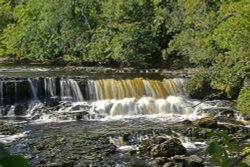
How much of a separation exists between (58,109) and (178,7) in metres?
10.6

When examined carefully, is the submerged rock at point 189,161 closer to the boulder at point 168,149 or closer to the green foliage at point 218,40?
the boulder at point 168,149

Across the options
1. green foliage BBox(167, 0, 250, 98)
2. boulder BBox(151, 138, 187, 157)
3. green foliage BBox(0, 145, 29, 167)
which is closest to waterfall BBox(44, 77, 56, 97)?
green foliage BBox(167, 0, 250, 98)

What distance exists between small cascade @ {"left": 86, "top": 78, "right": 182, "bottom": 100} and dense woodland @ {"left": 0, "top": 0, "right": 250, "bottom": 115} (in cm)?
115

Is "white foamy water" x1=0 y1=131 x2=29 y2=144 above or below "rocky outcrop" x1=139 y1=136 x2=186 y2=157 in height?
above

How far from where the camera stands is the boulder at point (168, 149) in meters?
11.7

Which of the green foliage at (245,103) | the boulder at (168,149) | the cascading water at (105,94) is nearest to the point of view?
the boulder at (168,149)

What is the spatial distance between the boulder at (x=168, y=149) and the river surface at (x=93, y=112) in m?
0.40

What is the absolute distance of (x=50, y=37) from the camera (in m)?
28.0

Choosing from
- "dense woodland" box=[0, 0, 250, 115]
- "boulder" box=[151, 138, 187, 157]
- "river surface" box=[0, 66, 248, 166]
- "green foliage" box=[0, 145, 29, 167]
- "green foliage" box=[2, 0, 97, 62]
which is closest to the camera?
"green foliage" box=[0, 145, 29, 167]

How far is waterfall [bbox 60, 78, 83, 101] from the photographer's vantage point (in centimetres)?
1853

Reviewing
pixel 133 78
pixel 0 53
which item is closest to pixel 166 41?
pixel 133 78

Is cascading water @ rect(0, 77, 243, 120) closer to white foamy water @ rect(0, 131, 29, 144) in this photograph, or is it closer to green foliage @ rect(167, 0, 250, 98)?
green foliage @ rect(167, 0, 250, 98)

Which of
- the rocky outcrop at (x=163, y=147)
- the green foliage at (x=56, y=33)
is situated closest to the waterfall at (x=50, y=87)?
the green foliage at (x=56, y=33)

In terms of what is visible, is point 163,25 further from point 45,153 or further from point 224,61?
point 45,153
